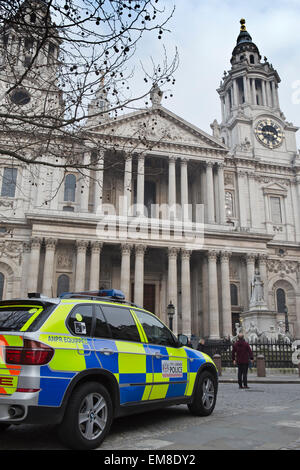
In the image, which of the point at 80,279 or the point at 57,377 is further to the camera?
the point at 80,279

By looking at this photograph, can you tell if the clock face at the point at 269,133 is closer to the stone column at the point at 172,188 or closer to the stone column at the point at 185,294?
the stone column at the point at 172,188

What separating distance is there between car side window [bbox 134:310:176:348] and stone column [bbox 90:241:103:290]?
2381cm

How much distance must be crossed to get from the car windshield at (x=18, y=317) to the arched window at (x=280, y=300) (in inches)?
1390

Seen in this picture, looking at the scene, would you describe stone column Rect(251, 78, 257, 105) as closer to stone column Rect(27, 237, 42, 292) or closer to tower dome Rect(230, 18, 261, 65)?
tower dome Rect(230, 18, 261, 65)

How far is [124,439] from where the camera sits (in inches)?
203

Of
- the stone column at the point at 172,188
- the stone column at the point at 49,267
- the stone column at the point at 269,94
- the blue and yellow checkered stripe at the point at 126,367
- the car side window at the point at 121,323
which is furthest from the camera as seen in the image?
the stone column at the point at 269,94

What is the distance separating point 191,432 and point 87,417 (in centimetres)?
170

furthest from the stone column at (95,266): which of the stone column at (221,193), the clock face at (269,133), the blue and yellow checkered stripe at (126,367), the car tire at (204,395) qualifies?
the blue and yellow checkered stripe at (126,367)

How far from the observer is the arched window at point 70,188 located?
115ft

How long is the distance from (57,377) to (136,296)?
1026 inches

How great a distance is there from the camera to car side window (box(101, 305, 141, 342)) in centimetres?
565

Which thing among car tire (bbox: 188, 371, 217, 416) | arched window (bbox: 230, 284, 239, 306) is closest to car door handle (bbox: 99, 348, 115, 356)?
car tire (bbox: 188, 371, 217, 416)
